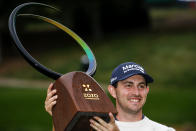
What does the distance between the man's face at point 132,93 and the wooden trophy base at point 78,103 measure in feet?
1.48

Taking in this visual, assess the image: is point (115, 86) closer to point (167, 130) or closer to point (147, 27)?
point (167, 130)

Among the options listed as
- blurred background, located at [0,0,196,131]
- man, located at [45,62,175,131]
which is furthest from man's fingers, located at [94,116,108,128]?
blurred background, located at [0,0,196,131]

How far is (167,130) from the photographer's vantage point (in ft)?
11.6

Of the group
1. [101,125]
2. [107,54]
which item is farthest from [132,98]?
[107,54]

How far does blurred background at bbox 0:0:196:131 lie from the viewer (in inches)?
588

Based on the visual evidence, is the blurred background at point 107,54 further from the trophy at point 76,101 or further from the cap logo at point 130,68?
the trophy at point 76,101

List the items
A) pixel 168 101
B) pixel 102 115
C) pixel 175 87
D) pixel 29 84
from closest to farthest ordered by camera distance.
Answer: pixel 102 115 < pixel 168 101 < pixel 175 87 < pixel 29 84

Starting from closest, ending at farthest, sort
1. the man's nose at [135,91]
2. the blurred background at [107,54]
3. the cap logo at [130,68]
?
1. the man's nose at [135,91]
2. the cap logo at [130,68]
3. the blurred background at [107,54]

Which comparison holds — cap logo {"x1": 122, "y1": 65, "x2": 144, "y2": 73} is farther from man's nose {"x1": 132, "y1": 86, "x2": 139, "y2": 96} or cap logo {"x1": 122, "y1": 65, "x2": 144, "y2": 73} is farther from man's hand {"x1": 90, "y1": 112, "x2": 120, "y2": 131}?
man's hand {"x1": 90, "y1": 112, "x2": 120, "y2": 131}

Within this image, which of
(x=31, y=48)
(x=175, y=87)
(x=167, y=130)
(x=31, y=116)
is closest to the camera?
(x=167, y=130)

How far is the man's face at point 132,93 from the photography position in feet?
11.5

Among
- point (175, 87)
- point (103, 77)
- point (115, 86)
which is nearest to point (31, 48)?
point (103, 77)

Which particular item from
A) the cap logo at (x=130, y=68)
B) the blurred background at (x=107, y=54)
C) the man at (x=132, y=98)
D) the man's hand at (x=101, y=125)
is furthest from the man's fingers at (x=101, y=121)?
the blurred background at (x=107, y=54)

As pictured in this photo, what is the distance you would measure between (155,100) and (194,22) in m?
22.5
